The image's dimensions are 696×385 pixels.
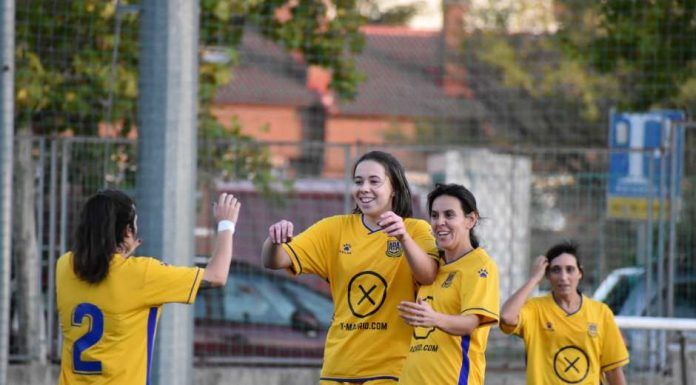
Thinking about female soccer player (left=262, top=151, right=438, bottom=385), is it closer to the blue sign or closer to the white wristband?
the white wristband

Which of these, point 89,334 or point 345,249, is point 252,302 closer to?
point 345,249

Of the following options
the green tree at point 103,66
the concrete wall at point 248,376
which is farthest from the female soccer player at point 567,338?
the green tree at point 103,66

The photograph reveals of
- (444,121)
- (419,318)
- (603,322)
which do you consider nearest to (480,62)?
(444,121)

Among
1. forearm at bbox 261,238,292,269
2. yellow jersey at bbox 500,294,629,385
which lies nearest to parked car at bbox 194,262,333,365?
yellow jersey at bbox 500,294,629,385

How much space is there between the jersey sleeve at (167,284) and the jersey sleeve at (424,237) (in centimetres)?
100

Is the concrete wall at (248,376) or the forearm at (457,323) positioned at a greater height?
the forearm at (457,323)

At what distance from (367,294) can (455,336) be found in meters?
0.47

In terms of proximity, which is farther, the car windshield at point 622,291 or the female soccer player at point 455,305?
the car windshield at point 622,291

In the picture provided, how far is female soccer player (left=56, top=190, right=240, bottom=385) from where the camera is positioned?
206 inches

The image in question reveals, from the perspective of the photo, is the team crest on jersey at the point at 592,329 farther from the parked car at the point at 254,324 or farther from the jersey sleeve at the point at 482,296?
the parked car at the point at 254,324

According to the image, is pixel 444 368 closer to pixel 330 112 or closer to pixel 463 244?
pixel 463 244

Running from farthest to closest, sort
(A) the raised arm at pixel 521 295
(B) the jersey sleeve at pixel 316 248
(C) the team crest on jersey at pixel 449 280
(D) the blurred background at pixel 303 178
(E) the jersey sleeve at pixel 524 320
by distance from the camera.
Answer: (D) the blurred background at pixel 303 178 → (E) the jersey sleeve at pixel 524 320 → (A) the raised arm at pixel 521 295 → (B) the jersey sleeve at pixel 316 248 → (C) the team crest on jersey at pixel 449 280

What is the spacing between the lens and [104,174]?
1031cm

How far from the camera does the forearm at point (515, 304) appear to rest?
20.9 ft
